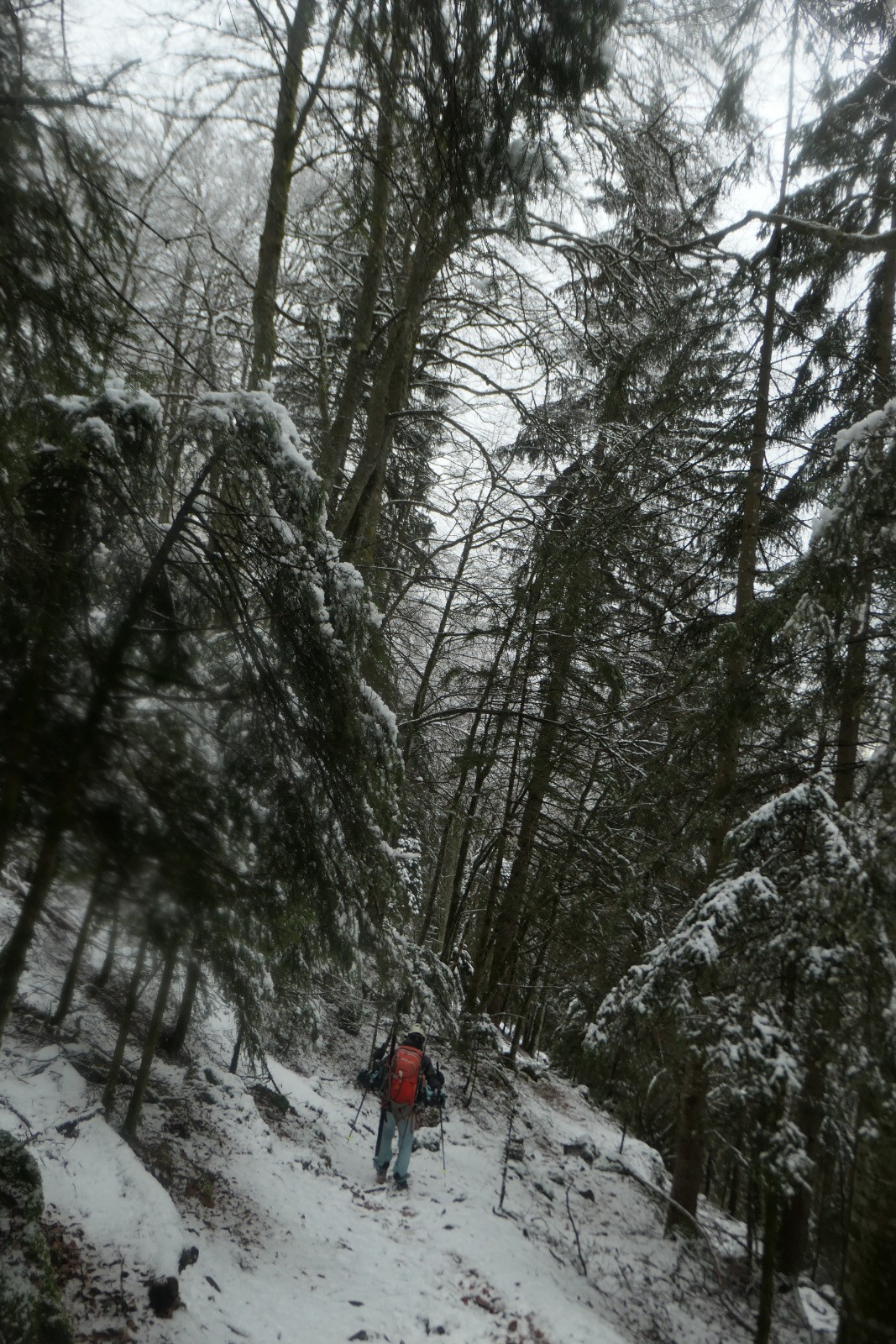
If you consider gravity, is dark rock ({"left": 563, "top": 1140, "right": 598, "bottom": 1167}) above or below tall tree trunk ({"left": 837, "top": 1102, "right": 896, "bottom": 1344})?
below

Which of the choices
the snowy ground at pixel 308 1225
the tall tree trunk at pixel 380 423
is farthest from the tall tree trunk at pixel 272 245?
the snowy ground at pixel 308 1225

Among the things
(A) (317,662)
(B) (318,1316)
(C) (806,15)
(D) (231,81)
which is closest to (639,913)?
(B) (318,1316)

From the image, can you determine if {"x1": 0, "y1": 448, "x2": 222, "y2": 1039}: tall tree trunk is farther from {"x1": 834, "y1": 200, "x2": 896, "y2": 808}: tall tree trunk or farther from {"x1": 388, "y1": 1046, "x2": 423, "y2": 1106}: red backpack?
{"x1": 388, "y1": 1046, "x2": 423, "y2": 1106}: red backpack

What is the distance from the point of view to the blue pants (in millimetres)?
7367

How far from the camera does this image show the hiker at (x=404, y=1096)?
24.1 feet

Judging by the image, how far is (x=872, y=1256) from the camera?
2832 millimetres

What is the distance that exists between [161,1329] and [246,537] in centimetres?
420

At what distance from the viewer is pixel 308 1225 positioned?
237 inches

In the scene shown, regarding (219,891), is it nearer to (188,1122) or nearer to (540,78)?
(540,78)

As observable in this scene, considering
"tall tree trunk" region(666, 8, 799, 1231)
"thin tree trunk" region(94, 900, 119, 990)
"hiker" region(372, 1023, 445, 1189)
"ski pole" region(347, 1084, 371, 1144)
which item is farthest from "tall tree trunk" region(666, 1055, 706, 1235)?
"thin tree trunk" region(94, 900, 119, 990)

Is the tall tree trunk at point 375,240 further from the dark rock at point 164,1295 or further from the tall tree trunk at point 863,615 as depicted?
the dark rock at point 164,1295

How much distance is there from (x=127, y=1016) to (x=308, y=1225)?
11.2 feet

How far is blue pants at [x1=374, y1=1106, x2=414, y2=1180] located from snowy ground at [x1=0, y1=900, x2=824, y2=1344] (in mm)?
198

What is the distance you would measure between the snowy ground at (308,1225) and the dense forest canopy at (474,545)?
21.2 inches
